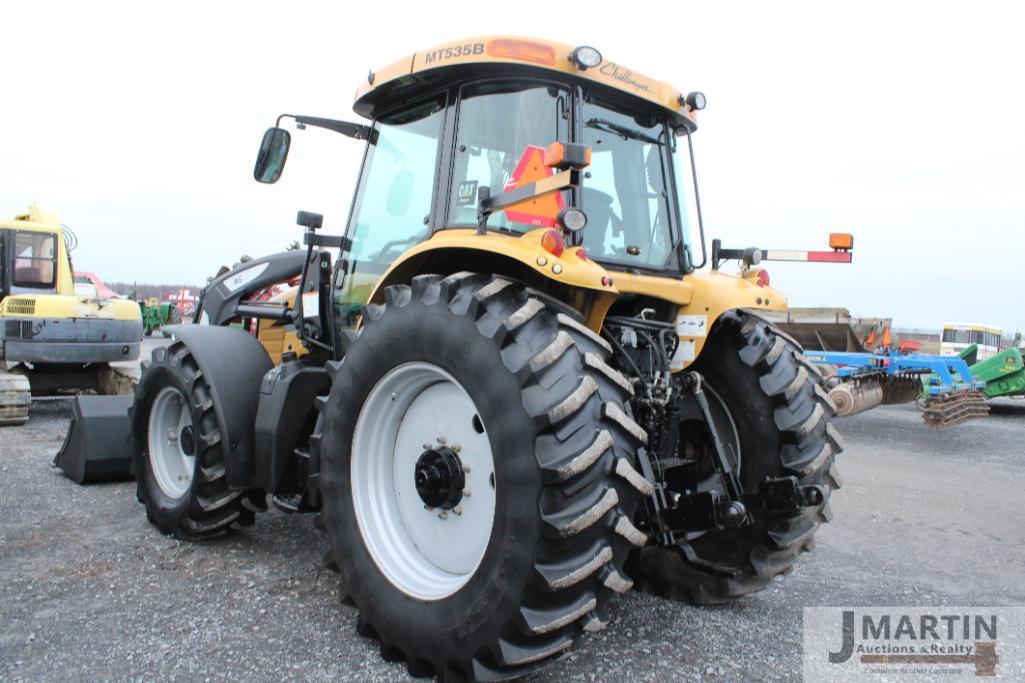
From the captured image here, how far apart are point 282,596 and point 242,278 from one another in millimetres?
2396

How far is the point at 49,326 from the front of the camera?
9109 mm

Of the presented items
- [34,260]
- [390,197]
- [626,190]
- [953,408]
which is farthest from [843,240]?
[34,260]

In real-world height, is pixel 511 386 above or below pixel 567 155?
below

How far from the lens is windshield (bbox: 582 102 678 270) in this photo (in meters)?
3.59

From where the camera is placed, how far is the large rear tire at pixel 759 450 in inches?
140

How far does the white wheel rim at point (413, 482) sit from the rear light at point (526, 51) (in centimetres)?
143

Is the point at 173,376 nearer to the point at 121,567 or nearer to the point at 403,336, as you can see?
the point at 121,567

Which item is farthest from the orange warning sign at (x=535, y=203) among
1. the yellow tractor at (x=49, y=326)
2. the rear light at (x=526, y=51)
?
the yellow tractor at (x=49, y=326)

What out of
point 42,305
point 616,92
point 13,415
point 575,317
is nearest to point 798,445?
point 575,317

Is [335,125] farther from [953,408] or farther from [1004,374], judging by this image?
[1004,374]

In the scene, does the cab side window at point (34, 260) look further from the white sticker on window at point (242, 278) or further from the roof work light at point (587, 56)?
the roof work light at point (587, 56)

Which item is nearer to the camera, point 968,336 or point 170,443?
point 170,443

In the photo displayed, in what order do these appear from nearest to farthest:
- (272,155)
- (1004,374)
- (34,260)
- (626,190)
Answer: (626,190), (272,155), (34,260), (1004,374)

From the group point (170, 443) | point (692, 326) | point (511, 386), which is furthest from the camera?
point (170, 443)
